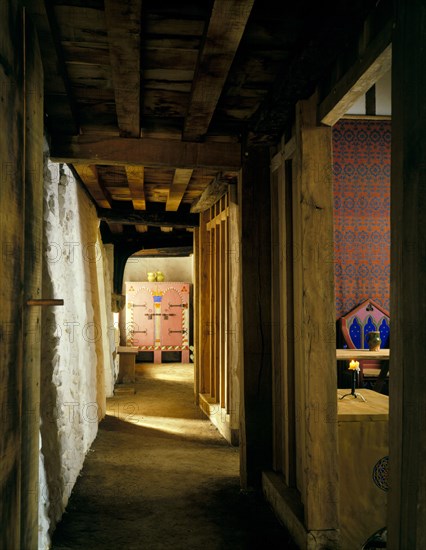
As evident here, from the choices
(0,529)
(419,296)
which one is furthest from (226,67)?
(0,529)

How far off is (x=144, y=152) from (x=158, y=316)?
890cm

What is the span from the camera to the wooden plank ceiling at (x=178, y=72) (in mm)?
2105

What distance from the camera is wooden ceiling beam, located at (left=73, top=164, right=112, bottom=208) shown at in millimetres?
4516

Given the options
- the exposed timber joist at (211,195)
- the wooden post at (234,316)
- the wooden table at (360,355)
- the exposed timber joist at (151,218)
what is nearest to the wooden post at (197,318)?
the exposed timber joist at (151,218)

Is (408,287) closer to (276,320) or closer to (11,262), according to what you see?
(11,262)

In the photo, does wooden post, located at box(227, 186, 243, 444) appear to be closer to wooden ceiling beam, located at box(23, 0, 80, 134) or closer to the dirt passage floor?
the dirt passage floor

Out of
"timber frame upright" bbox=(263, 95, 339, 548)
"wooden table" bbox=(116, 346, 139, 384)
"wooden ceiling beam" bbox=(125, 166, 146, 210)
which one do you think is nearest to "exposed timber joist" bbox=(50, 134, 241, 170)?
"timber frame upright" bbox=(263, 95, 339, 548)

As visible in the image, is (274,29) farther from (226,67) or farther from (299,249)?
(299,249)

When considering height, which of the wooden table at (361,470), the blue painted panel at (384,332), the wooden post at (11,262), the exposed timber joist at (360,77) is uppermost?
the exposed timber joist at (360,77)

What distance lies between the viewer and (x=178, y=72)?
2.72 metres

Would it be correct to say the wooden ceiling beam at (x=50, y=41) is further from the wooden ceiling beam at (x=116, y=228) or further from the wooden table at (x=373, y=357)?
the wooden ceiling beam at (x=116, y=228)

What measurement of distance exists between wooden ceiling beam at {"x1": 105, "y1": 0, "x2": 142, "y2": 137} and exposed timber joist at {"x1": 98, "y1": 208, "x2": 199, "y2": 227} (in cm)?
341

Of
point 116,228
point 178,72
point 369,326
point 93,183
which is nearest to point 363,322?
point 369,326

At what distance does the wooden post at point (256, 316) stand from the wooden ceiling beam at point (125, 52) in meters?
1.01
